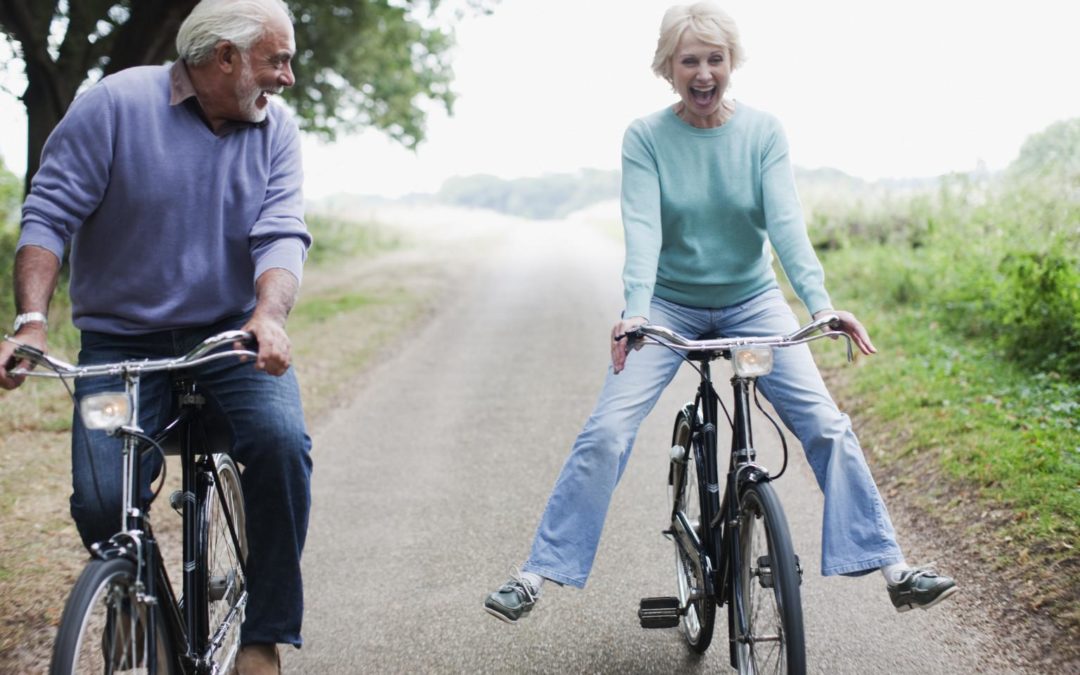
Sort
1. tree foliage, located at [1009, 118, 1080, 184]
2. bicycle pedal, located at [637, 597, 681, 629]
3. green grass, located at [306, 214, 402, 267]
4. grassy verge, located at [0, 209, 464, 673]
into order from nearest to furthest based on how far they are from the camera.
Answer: bicycle pedal, located at [637, 597, 681, 629]
grassy verge, located at [0, 209, 464, 673]
tree foliage, located at [1009, 118, 1080, 184]
green grass, located at [306, 214, 402, 267]

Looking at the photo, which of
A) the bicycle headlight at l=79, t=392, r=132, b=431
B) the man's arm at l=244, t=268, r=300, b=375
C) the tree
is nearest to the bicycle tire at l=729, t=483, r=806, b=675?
the man's arm at l=244, t=268, r=300, b=375

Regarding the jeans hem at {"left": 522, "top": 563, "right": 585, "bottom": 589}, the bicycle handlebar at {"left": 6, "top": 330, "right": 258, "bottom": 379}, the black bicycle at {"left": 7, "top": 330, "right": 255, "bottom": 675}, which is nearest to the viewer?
the black bicycle at {"left": 7, "top": 330, "right": 255, "bottom": 675}

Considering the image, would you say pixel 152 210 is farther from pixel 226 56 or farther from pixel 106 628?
pixel 106 628

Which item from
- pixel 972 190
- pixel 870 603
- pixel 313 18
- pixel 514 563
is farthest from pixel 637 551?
pixel 313 18

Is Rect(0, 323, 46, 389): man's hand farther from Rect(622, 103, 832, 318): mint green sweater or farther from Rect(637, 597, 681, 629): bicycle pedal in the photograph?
Rect(637, 597, 681, 629): bicycle pedal

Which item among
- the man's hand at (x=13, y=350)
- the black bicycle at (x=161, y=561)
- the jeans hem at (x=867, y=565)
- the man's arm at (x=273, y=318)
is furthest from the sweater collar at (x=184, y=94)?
the jeans hem at (x=867, y=565)

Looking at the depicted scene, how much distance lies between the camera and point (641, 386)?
3.22m

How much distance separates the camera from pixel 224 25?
9.36 feet

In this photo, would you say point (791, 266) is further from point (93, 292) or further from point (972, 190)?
point (972, 190)

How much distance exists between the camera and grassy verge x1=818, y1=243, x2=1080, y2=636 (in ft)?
13.2

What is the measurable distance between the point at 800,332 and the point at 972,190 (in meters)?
8.71

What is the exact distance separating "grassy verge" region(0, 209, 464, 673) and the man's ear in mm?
2242

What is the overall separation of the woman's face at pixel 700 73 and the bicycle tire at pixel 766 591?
1.29 meters

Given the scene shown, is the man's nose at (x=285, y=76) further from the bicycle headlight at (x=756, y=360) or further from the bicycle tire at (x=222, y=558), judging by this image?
the bicycle headlight at (x=756, y=360)
